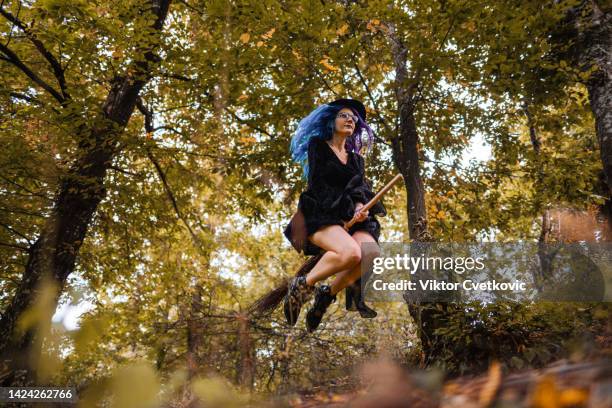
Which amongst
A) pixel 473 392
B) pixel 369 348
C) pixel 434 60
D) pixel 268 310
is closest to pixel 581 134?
pixel 434 60

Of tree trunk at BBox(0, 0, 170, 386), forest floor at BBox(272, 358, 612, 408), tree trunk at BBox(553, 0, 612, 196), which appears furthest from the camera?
tree trunk at BBox(0, 0, 170, 386)

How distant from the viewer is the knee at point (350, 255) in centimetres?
404

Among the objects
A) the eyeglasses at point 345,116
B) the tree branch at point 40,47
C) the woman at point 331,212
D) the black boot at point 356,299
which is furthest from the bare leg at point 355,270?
the tree branch at point 40,47

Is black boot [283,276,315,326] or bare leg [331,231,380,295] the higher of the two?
bare leg [331,231,380,295]

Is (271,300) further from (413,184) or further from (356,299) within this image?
(413,184)

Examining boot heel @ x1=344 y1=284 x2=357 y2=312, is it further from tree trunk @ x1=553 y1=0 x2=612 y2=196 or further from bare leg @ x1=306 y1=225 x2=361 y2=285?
tree trunk @ x1=553 y1=0 x2=612 y2=196

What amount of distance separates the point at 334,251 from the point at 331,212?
0.43 meters

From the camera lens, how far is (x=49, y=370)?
5.71 ft

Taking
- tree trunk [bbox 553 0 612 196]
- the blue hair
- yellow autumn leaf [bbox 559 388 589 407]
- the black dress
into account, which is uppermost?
tree trunk [bbox 553 0 612 196]

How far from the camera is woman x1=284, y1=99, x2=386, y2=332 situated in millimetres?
4238

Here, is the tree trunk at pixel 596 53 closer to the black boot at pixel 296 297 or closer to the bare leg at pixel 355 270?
the bare leg at pixel 355 270

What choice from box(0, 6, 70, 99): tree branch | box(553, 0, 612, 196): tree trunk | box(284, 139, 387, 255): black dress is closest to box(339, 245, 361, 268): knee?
box(284, 139, 387, 255): black dress

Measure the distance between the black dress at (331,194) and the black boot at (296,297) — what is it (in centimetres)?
34

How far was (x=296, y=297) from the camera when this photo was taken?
4477 millimetres
